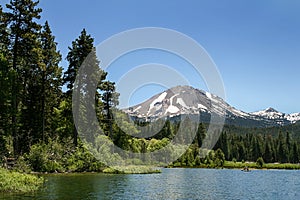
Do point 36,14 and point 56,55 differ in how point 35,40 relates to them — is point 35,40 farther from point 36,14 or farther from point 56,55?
point 56,55

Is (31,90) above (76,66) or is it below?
below

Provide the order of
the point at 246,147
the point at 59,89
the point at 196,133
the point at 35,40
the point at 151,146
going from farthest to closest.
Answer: the point at 246,147, the point at 196,133, the point at 151,146, the point at 59,89, the point at 35,40

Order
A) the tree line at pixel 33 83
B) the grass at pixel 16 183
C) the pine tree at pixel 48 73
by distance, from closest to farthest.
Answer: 1. the grass at pixel 16 183
2. the tree line at pixel 33 83
3. the pine tree at pixel 48 73

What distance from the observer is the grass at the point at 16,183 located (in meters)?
27.7

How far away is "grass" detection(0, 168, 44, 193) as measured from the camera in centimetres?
2772

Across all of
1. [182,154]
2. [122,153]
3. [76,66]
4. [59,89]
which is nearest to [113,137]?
[122,153]

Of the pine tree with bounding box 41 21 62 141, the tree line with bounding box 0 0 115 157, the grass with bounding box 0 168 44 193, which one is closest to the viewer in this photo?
the grass with bounding box 0 168 44 193

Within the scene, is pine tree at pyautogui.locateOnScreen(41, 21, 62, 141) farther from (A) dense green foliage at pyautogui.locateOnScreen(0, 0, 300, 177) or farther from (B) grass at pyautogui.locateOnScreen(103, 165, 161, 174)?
(B) grass at pyautogui.locateOnScreen(103, 165, 161, 174)

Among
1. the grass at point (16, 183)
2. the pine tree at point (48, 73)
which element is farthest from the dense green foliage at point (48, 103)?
the grass at point (16, 183)

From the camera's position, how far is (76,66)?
5788 cm

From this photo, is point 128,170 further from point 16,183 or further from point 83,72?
point 16,183

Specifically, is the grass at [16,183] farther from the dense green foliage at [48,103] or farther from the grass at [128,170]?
the grass at [128,170]

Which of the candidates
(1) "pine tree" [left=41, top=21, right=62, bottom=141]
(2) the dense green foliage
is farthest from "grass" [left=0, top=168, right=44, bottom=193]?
(1) "pine tree" [left=41, top=21, right=62, bottom=141]

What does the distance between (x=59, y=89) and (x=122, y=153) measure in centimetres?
1597
